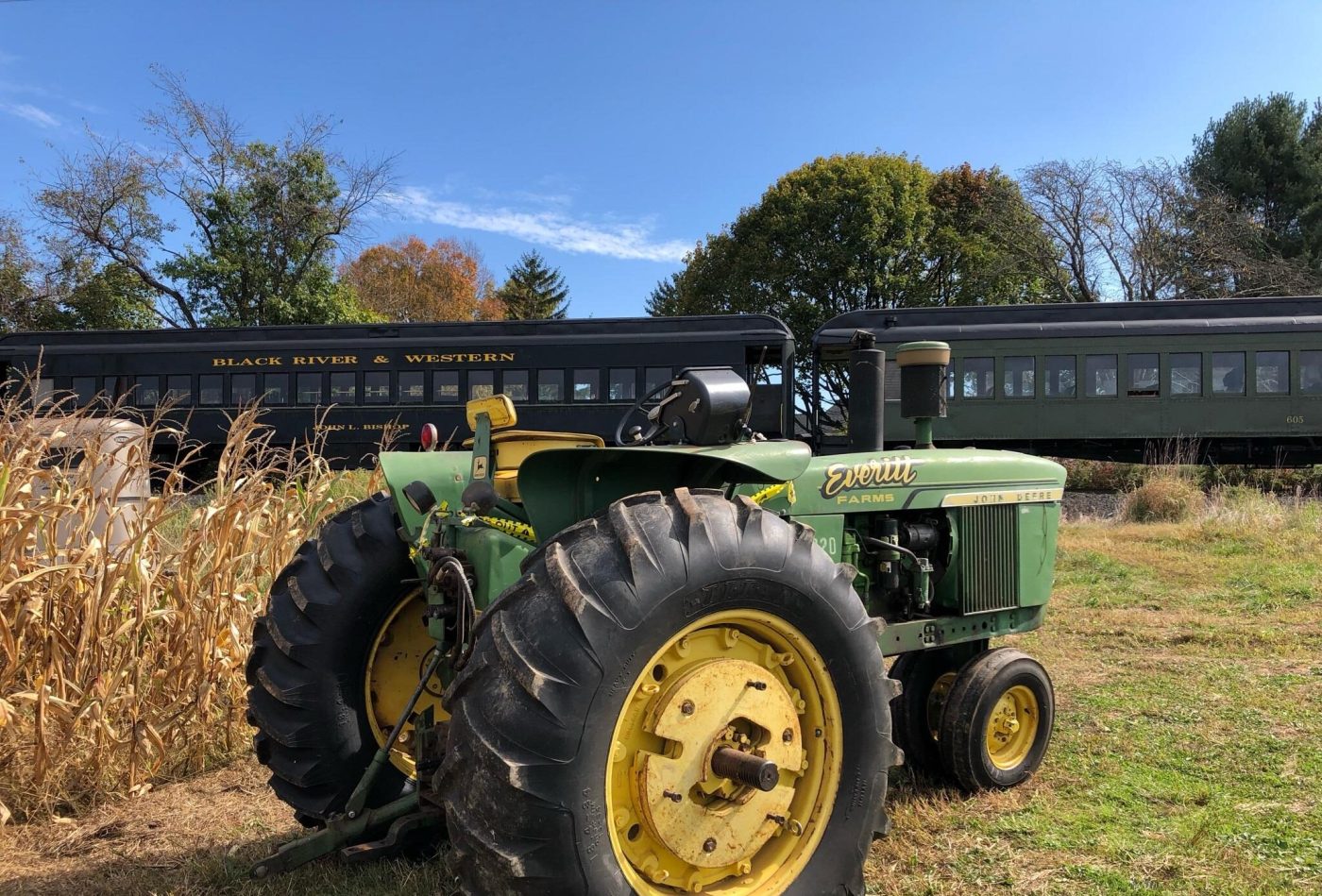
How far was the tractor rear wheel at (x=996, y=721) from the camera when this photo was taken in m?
3.22

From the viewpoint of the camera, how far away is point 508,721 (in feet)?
5.62

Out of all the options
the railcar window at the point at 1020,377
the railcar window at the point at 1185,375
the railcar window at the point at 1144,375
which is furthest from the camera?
the railcar window at the point at 1020,377

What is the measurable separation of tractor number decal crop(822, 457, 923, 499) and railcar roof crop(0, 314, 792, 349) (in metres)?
12.6

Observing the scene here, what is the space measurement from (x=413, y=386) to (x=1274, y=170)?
2874 centimetres

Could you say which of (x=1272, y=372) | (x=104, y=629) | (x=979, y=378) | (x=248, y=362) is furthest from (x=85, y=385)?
(x=1272, y=372)

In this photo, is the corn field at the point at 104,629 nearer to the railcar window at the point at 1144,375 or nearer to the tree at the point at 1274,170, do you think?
the railcar window at the point at 1144,375

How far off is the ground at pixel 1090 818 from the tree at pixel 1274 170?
27.0m

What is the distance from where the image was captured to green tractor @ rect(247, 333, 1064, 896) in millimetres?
1760

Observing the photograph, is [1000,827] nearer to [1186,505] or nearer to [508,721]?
[508,721]

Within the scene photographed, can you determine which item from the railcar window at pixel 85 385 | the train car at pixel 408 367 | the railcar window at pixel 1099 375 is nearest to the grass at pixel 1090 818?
the railcar window at pixel 1099 375

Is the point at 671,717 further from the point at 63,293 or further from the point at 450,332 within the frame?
the point at 63,293

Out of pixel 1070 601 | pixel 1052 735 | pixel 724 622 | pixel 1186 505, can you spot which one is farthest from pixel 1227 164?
pixel 724 622

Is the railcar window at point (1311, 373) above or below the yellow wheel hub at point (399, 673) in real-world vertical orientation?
above

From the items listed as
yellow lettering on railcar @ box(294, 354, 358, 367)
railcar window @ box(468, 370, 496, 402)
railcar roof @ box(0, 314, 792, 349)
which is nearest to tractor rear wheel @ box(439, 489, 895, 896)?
railcar roof @ box(0, 314, 792, 349)
